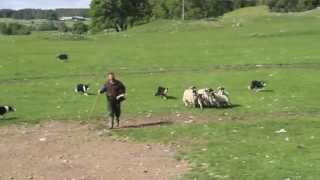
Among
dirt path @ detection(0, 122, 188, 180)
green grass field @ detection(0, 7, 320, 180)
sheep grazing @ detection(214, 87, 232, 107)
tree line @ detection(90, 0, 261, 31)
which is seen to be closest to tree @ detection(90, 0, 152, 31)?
tree line @ detection(90, 0, 261, 31)

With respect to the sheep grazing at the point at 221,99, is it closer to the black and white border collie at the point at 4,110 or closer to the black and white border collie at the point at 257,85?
the black and white border collie at the point at 257,85

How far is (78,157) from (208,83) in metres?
21.3

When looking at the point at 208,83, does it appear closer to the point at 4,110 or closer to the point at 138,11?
the point at 4,110

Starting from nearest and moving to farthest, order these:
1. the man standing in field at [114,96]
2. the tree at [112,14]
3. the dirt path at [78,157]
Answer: the dirt path at [78,157] → the man standing in field at [114,96] → the tree at [112,14]

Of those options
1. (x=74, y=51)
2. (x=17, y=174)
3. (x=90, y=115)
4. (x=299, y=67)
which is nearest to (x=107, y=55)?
(x=74, y=51)

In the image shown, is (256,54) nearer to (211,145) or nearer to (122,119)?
(122,119)

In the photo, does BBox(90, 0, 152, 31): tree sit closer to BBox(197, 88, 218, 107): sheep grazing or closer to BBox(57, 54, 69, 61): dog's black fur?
BBox(57, 54, 69, 61): dog's black fur

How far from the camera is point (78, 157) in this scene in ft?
84.6

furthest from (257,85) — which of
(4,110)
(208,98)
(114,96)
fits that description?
(4,110)

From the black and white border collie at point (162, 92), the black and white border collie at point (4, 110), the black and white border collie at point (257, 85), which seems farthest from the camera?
the black and white border collie at point (257, 85)

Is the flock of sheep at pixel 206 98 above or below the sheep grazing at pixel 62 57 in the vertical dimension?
above

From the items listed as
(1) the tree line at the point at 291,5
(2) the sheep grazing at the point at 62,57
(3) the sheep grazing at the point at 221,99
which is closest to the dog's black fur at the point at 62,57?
(2) the sheep grazing at the point at 62,57

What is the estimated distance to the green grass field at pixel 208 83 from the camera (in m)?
25.2

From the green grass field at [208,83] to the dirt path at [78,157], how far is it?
3.61ft
